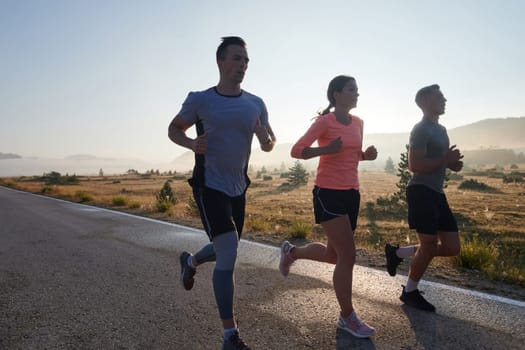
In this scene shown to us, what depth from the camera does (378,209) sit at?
15586 mm

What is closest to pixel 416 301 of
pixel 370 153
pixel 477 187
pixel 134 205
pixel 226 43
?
pixel 370 153

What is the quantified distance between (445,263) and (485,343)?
2.79 m

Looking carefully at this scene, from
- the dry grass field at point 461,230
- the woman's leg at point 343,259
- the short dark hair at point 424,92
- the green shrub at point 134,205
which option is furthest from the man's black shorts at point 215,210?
the green shrub at point 134,205

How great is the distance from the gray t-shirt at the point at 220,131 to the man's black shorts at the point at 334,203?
2.68 feet

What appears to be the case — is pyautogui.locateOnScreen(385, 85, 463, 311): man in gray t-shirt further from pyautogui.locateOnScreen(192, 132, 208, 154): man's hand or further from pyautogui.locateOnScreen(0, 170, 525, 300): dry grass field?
pyautogui.locateOnScreen(192, 132, 208, 154): man's hand

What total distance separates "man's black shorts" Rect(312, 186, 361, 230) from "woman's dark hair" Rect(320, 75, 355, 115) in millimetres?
812

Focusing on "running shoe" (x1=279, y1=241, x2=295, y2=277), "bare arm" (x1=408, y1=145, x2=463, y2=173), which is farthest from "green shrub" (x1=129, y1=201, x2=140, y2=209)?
"bare arm" (x1=408, y1=145, x2=463, y2=173)

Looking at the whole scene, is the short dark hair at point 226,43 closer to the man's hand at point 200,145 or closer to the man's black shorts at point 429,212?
the man's hand at point 200,145

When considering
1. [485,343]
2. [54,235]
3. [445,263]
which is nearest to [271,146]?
[485,343]

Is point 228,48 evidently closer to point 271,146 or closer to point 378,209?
point 271,146

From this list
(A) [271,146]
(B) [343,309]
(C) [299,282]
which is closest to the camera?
(B) [343,309]

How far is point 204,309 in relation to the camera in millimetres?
3459

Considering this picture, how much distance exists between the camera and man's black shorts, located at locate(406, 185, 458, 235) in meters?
3.43

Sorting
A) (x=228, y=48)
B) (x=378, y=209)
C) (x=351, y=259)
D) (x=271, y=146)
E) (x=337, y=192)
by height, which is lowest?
(x=378, y=209)
